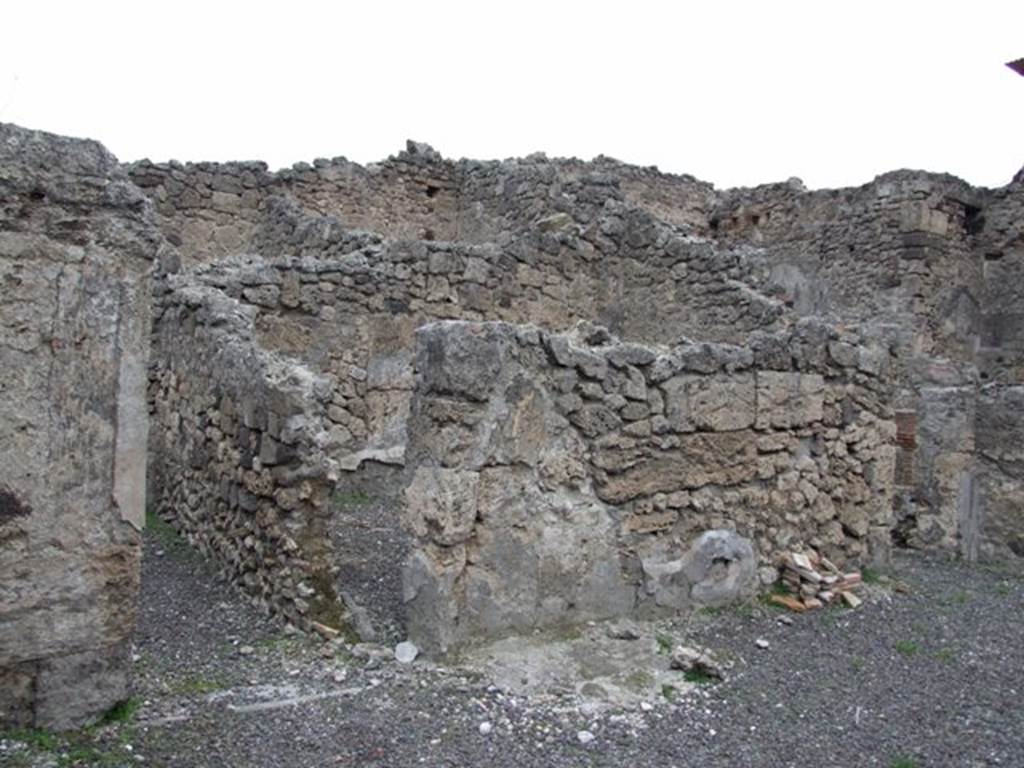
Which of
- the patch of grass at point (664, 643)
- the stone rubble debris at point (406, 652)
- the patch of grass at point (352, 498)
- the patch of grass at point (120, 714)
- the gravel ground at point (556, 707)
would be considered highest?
the patch of grass at point (352, 498)

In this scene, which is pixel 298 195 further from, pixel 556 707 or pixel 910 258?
pixel 556 707

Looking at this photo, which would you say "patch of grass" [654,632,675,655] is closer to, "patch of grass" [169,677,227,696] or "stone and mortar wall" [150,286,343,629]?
"stone and mortar wall" [150,286,343,629]

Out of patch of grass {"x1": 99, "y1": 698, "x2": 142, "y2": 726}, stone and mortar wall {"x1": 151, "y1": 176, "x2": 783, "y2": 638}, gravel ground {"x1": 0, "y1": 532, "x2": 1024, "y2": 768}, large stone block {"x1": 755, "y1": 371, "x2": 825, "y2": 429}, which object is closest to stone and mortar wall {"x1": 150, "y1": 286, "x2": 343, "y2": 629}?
stone and mortar wall {"x1": 151, "y1": 176, "x2": 783, "y2": 638}

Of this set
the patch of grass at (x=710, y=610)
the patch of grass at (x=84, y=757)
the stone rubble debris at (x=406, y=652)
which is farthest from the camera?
the patch of grass at (x=710, y=610)

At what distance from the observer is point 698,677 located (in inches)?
185

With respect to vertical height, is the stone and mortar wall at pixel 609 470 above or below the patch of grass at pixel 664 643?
above

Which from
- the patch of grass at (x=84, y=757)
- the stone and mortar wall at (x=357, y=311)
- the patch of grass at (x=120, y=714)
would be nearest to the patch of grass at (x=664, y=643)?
the stone and mortar wall at (x=357, y=311)

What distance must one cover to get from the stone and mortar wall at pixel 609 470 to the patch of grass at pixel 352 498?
301cm

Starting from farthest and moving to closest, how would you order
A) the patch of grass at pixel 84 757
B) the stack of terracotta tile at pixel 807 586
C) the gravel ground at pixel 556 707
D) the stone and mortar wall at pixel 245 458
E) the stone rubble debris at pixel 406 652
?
the stack of terracotta tile at pixel 807 586 → the stone and mortar wall at pixel 245 458 → the stone rubble debris at pixel 406 652 → the gravel ground at pixel 556 707 → the patch of grass at pixel 84 757

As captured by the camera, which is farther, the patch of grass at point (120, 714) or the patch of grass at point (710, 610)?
the patch of grass at point (710, 610)

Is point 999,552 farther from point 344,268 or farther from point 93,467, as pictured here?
point 93,467

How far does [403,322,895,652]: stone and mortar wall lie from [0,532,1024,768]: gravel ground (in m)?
0.40

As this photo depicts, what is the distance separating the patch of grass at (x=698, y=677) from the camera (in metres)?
4.66

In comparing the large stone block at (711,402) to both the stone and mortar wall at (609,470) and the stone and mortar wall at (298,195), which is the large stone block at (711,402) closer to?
the stone and mortar wall at (609,470)
